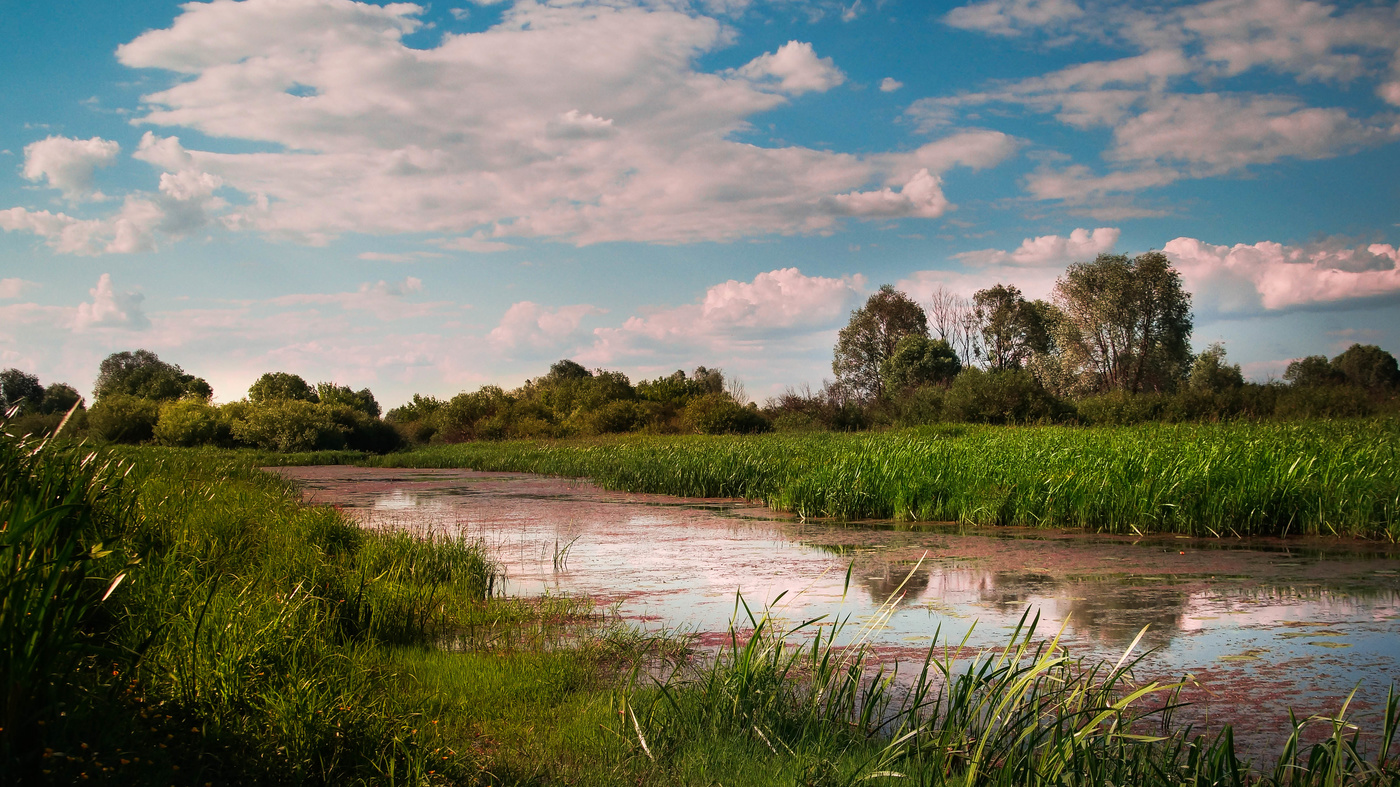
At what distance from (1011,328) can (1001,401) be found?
15.5 metres

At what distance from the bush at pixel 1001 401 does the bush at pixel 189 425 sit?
23121 millimetres

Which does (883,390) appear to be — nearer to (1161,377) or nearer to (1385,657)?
(1161,377)

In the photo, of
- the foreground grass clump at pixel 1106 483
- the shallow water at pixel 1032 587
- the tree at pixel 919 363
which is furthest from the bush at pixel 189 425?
the tree at pixel 919 363

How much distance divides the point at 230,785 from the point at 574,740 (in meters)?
0.93

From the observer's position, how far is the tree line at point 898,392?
963 inches

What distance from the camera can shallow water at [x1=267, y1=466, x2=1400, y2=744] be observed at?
139 inches

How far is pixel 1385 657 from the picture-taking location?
3.65 meters

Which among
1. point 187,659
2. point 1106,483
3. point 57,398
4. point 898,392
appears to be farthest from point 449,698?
point 898,392

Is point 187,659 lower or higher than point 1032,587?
higher

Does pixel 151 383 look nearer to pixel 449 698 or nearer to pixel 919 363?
pixel 919 363

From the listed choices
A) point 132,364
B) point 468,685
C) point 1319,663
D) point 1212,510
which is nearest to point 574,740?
point 468,685

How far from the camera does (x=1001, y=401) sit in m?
26.1

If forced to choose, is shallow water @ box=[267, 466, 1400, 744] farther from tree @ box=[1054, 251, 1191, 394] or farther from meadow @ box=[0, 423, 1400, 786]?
tree @ box=[1054, 251, 1191, 394]

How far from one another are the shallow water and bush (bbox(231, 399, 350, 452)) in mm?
18410
